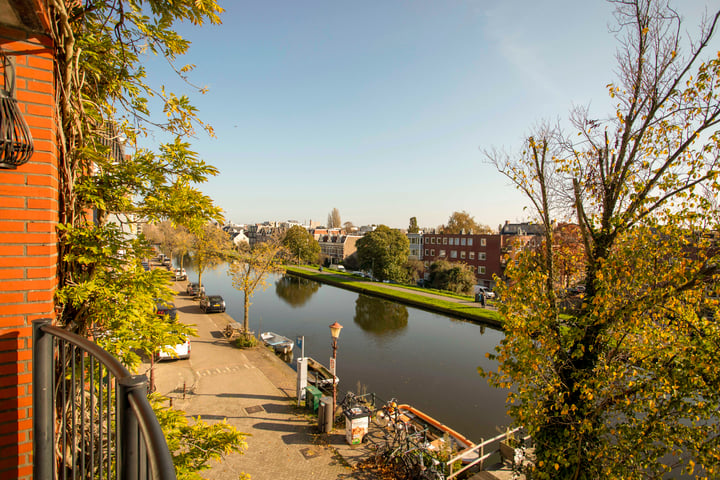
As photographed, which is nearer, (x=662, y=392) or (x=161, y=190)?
(x=161, y=190)

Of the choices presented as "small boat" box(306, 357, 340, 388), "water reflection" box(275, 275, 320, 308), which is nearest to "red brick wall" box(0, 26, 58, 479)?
"small boat" box(306, 357, 340, 388)

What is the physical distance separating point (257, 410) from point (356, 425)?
11.2ft

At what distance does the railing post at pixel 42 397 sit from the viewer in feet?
7.77

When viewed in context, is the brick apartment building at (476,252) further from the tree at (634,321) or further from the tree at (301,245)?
the tree at (634,321)

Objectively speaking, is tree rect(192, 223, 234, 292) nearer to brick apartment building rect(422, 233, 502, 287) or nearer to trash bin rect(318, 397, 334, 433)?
trash bin rect(318, 397, 334, 433)

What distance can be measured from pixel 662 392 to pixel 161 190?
6735 millimetres

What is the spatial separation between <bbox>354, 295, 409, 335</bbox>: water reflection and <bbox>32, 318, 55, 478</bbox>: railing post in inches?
909

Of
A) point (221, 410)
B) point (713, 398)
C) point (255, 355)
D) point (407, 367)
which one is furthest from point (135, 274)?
point (407, 367)

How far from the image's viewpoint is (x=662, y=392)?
4848 mm

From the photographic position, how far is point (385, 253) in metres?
47.7

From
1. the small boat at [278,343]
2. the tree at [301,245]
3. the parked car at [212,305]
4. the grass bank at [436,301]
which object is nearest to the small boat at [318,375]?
the small boat at [278,343]

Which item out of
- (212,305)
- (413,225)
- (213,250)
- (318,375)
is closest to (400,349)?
(318,375)

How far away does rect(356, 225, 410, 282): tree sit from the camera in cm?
4759

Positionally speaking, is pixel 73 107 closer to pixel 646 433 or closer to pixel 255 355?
pixel 646 433
